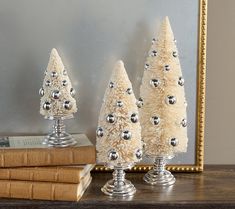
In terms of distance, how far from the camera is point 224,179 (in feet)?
3.03

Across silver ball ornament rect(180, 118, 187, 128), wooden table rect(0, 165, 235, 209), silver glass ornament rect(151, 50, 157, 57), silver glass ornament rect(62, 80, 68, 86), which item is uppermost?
silver glass ornament rect(151, 50, 157, 57)

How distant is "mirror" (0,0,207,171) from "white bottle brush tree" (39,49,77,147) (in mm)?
63

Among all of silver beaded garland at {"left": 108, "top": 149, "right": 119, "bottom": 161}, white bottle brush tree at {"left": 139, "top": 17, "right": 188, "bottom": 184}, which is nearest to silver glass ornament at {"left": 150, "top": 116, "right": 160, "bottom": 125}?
white bottle brush tree at {"left": 139, "top": 17, "right": 188, "bottom": 184}

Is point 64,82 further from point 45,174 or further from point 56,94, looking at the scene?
point 45,174

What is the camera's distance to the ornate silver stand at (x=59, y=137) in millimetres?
863

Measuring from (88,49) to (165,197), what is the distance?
326 mm

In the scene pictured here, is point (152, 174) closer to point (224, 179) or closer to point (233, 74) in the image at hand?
point (224, 179)

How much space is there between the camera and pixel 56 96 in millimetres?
871

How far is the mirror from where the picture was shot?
36.7 inches

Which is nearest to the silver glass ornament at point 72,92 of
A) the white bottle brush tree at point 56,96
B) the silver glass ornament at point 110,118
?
the white bottle brush tree at point 56,96

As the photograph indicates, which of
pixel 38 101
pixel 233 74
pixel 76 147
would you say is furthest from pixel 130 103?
pixel 233 74

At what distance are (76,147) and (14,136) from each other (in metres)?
0.17

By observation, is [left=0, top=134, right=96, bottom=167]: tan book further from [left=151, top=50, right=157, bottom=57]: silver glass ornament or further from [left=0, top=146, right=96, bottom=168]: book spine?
[left=151, top=50, right=157, bottom=57]: silver glass ornament

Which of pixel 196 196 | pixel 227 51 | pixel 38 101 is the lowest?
pixel 196 196
